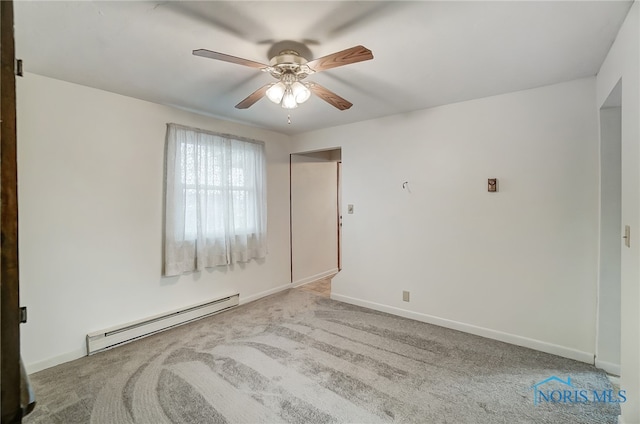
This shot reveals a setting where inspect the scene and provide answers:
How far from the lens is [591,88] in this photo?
2.33 metres

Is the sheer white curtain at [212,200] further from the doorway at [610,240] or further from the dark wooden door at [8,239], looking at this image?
the doorway at [610,240]

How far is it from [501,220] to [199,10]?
2.97 meters

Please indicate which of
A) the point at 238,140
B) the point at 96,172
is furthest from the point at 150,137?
the point at 238,140

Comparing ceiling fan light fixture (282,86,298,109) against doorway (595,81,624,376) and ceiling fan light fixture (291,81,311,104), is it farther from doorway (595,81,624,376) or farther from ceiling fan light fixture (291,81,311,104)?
doorway (595,81,624,376)

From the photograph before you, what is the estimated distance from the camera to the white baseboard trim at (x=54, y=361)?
225 centimetres

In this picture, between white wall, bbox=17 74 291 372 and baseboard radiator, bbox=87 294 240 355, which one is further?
baseboard radiator, bbox=87 294 240 355

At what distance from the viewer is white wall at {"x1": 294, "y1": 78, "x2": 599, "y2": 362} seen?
2408mm

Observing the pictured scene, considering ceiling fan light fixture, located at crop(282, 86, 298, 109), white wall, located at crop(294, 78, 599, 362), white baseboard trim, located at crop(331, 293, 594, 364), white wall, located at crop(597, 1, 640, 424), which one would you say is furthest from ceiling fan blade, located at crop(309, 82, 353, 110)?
white baseboard trim, located at crop(331, 293, 594, 364)

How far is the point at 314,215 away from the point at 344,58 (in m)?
3.47

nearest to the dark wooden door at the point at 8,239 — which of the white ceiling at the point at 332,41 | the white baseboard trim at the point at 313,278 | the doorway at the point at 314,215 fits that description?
the white ceiling at the point at 332,41

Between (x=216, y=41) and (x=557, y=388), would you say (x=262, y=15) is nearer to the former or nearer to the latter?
(x=216, y=41)

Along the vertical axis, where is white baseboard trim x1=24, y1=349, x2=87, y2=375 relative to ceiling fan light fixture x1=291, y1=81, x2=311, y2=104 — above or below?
below

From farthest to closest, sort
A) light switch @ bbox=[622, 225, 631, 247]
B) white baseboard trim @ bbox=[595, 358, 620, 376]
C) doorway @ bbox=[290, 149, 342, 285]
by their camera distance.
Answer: doorway @ bbox=[290, 149, 342, 285] → white baseboard trim @ bbox=[595, 358, 620, 376] → light switch @ bbox=[622, 225, 631, 247]

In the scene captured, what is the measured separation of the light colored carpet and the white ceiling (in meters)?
2.38
